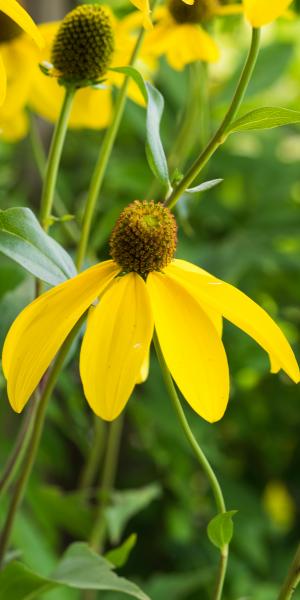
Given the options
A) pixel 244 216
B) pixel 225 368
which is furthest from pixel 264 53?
pixel 225 368

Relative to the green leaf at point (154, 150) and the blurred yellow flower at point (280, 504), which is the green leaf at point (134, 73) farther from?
the blurred yellow flower at point (280, 504)

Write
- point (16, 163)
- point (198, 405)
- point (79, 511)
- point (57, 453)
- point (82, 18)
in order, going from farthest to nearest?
point (16, 163)
point (57, 453)
point (79, 511)
point (82, 18)
point (198, 405)

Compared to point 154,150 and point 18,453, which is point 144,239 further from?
point 18,453

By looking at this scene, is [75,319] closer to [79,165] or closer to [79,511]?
[79,511]

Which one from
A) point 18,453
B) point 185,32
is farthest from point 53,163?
point 185,32

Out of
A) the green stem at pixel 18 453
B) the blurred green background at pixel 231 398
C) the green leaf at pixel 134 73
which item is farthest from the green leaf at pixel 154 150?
the blurred green background at pixel 231 398
